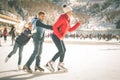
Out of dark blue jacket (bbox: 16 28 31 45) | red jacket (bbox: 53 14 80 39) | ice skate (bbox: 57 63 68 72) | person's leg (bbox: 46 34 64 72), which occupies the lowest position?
ice skate (bbox: 57 63 68 72)

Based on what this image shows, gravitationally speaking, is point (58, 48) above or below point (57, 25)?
below

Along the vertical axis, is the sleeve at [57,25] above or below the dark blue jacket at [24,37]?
above

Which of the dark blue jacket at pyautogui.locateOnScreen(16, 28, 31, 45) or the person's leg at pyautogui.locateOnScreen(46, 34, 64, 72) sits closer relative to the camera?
the person's leg at pyautogui.locateOnScreen(46, 34, 64, 72)

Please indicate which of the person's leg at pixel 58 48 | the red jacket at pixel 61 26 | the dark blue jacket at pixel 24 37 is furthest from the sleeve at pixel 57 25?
the dark blue jacket at pixel 24 37

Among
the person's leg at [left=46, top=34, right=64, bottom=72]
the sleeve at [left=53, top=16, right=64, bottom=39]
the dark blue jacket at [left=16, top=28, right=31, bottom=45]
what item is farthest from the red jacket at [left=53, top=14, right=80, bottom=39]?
the dark blue jacket at [left=16, top=28, right=31, bottom=45]

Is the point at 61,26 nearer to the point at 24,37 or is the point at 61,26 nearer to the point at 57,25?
the point at 57,25

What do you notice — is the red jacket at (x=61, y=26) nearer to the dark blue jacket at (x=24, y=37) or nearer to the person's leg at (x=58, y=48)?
Result: the person's leg at (x=58, y=48)

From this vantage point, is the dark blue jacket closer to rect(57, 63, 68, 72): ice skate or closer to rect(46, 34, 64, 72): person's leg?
rect(46, 34, 64, 72): person's leg

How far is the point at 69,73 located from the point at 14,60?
4.60 feet

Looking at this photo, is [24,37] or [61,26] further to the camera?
[24,37]

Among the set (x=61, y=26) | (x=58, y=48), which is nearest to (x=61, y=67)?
(x=58, y=48)

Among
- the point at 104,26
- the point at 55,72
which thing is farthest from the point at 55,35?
the point at 104,26

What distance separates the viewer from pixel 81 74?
505 centimetres

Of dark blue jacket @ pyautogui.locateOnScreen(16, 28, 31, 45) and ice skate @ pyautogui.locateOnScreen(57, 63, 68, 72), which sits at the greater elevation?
dark blue jacket @ pyautogui.locateOnScreen(16, 28, 31, 45)
